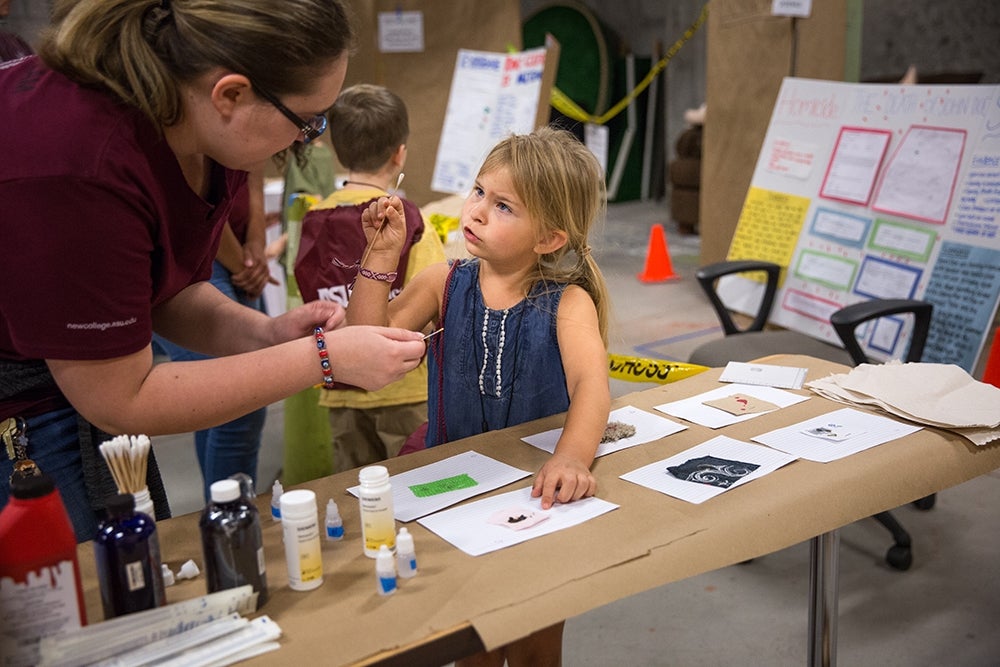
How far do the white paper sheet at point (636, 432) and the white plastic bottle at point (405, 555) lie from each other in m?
0.49

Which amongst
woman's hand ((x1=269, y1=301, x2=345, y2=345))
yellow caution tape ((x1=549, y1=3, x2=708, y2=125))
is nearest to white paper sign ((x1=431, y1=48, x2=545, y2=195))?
woman's hand ((x1=269, y1=301, x2=345, y2=345))

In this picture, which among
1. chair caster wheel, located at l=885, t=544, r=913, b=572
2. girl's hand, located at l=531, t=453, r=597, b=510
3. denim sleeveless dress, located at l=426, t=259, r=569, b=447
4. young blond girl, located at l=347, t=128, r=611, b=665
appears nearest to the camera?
girl's hand, located at l=531, t=453, r=597, b=510

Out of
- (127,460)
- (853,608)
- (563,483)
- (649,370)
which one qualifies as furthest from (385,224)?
(853,608)

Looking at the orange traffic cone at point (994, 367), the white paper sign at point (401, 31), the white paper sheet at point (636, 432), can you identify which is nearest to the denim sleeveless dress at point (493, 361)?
the white paper sheet at point (636, 432)

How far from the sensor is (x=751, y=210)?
156 inches

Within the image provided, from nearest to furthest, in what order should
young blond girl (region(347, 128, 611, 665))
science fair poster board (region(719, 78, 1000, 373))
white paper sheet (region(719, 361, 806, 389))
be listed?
1. young blond girl (region(347, 128, 611, 665))
2. white paper sheet (region(719, 361, 806, 389))
3. science fair poster board (region(719, 78, 1000, 373))

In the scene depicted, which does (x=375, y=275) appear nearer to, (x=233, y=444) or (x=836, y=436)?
(x=836, y=436)

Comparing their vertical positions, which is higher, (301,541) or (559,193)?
(559,193)

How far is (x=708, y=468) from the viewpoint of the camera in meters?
1.60

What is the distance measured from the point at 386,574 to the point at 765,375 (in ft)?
3.92

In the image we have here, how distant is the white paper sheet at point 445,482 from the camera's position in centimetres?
150

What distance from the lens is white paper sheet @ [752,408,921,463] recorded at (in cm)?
167

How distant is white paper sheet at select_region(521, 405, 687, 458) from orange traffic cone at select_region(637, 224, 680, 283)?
4780mm

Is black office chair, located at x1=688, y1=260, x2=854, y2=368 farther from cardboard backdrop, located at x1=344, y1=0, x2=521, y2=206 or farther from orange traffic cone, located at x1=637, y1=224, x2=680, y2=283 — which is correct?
orange traffic cone, located at x1=637, y1=224, x2=680, y2=283
